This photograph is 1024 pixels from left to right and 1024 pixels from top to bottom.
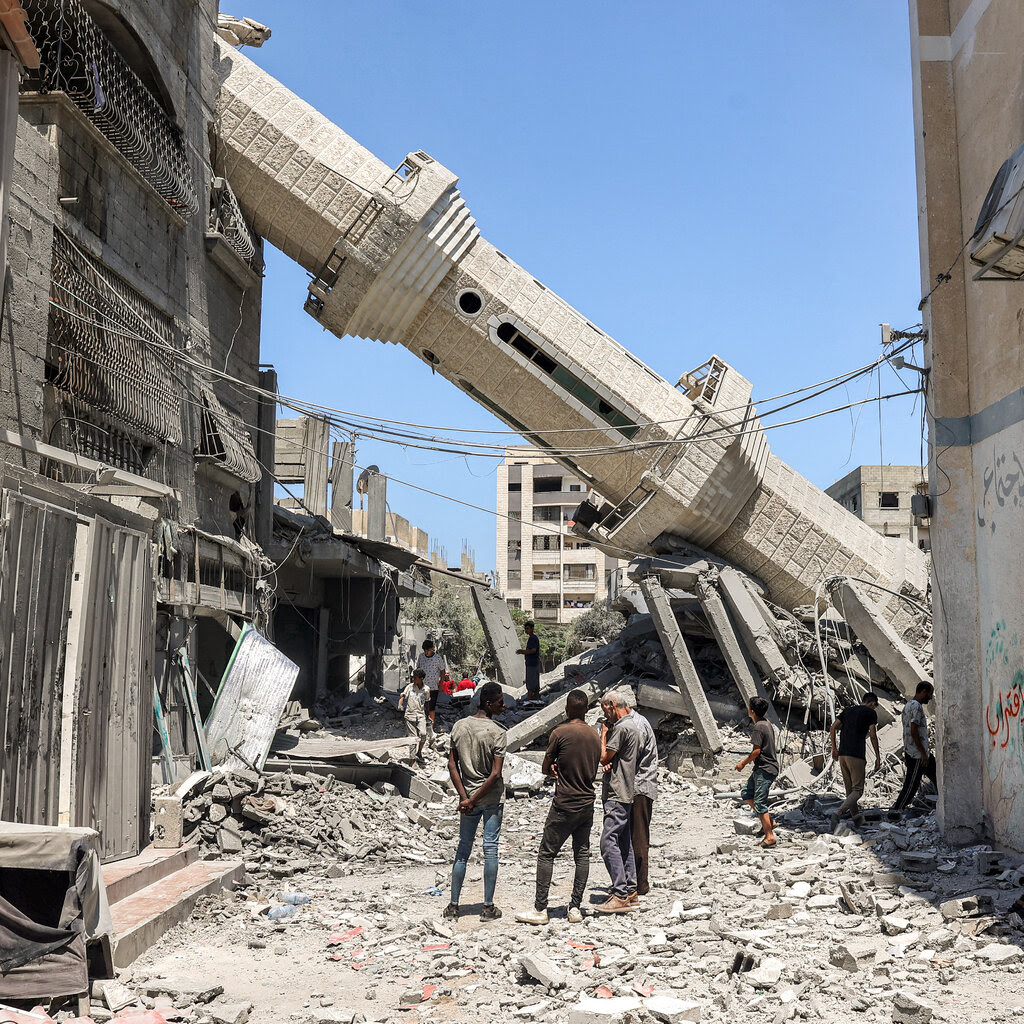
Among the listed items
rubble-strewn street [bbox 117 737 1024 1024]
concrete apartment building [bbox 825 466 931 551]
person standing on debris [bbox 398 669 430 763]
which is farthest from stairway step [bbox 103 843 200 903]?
concrete apartment building [bbox 825 466 931 551]

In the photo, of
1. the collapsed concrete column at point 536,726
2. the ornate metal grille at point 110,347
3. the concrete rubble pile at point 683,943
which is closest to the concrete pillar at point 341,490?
the collapsed concrete column at point 536,726

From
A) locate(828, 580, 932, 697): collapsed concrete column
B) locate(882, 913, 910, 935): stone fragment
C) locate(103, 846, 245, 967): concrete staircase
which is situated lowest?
locate(103, 846, 245, 967): concrete staircase

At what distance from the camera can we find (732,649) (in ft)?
51.3

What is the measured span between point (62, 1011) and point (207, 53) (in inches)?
559

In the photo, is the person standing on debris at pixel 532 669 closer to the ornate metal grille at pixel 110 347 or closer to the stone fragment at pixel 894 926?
the ornate metal grille at pixel 110 347

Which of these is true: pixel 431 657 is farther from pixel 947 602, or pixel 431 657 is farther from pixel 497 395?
pixel 947 602

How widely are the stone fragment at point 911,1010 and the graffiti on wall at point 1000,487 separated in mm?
4877

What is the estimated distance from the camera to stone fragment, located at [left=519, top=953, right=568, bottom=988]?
18.6ft

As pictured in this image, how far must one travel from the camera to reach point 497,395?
17.7 meters

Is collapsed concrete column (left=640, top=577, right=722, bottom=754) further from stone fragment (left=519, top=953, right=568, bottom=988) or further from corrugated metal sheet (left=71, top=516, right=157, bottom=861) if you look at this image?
stone fragment (left=519, top=953, right=568, bottom=988)

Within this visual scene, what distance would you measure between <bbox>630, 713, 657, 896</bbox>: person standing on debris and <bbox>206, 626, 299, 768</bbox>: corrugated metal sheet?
5623mm

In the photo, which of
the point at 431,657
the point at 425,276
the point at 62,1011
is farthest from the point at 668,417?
the point at 62,1011

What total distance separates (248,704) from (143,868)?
509 cm

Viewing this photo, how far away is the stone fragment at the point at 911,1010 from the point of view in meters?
4.93
